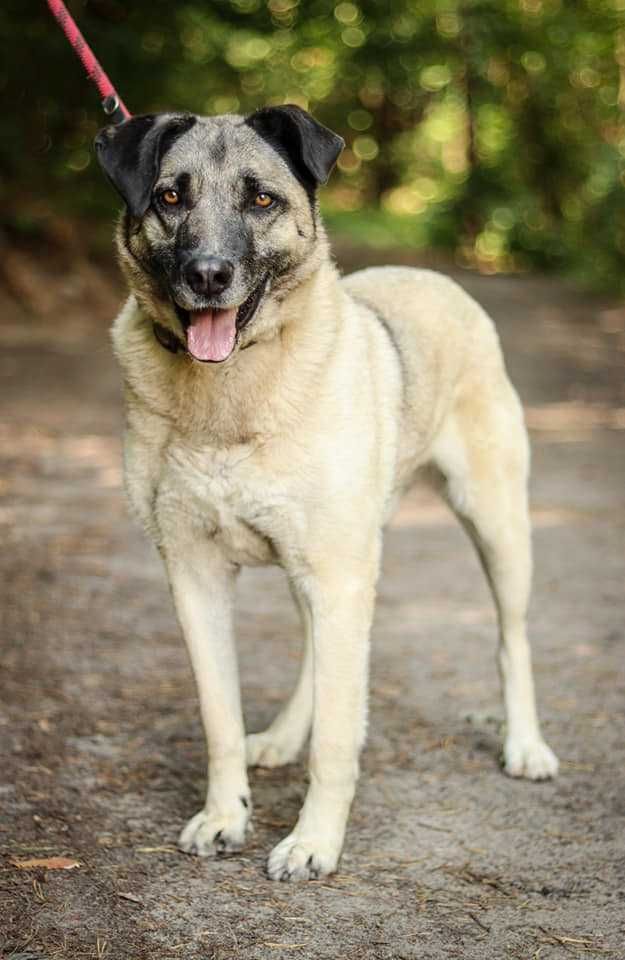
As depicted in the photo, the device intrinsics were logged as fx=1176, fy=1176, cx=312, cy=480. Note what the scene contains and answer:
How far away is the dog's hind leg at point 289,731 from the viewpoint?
4113 mm

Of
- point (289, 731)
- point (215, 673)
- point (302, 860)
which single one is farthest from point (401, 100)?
point (302, 860)

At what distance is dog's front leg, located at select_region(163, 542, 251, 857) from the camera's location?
352 cm

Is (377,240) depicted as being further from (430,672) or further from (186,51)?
(430,672)

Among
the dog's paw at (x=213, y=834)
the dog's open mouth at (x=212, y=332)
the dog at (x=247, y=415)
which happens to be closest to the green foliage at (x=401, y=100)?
the dog at (x=247, y=415)

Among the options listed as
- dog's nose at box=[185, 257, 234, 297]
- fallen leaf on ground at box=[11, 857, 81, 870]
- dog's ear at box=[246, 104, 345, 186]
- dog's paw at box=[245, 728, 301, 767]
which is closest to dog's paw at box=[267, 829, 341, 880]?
fallen leaf on ground at box=[11, 857, 81, 870]

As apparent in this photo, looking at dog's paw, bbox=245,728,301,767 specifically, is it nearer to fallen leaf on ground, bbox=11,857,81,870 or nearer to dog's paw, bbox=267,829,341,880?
dog's paw, bbox=267,829,341,880

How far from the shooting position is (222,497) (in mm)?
3322

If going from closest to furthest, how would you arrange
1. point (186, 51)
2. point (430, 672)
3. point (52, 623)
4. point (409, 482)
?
point (409, 482), point (430, 672), point (52, 623), point (186, 51)

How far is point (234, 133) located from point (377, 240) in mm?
19544

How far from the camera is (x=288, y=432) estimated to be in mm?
3361

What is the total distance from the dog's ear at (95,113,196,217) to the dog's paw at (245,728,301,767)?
190 centimetres

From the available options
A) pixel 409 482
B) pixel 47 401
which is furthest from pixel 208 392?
pixel 47 401

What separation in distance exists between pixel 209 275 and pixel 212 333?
19 cm

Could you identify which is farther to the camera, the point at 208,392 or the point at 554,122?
the point at 554,122
